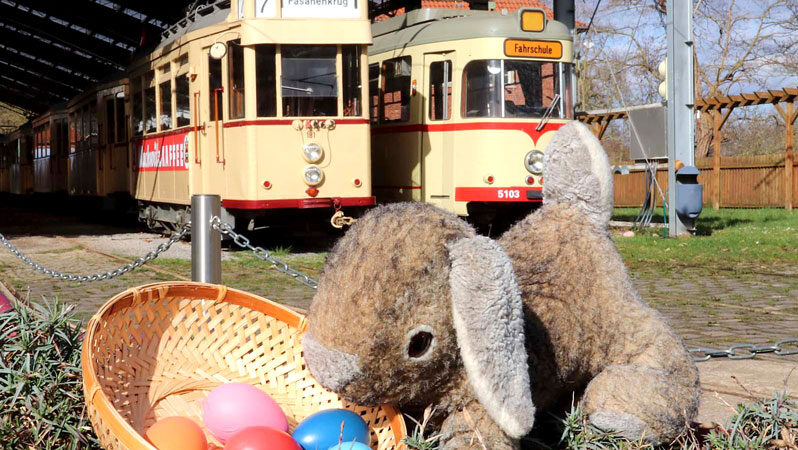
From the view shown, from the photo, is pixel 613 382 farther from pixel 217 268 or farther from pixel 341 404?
pixel 217 268

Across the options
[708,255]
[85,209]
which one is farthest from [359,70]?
[85,209]

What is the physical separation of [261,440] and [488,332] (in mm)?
754

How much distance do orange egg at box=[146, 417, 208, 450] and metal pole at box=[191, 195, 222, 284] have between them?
182cm

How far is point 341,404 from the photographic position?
3021 mm

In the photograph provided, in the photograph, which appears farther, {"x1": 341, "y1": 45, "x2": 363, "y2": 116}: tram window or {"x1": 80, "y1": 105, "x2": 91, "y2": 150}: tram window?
{"x1": 80, "y1": 105, "x2": 91, "y2": 150}: tram window

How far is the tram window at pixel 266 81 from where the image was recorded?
11789mm

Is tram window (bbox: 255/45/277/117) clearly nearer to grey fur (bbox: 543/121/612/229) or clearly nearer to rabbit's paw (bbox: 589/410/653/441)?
grey fur (bbox: 543/121/612/229)

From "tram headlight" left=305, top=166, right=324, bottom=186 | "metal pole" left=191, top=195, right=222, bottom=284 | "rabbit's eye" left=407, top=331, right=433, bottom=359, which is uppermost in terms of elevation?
"tram headlight" left=305, top=166, right=324, bottom=186

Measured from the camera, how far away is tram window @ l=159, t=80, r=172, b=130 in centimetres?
1420

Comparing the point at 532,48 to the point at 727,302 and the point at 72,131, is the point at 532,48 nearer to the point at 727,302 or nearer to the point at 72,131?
the point at 727,302

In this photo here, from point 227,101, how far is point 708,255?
271 inches

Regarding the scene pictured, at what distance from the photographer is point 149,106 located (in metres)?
15.6

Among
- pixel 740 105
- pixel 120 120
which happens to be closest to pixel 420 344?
pixel 120 120

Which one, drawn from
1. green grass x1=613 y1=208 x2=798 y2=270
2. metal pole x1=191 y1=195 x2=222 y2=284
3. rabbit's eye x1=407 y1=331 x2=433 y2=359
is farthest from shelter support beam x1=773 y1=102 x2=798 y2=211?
rabbit's eye x1=407 y1=331 x2=433 y2=359
